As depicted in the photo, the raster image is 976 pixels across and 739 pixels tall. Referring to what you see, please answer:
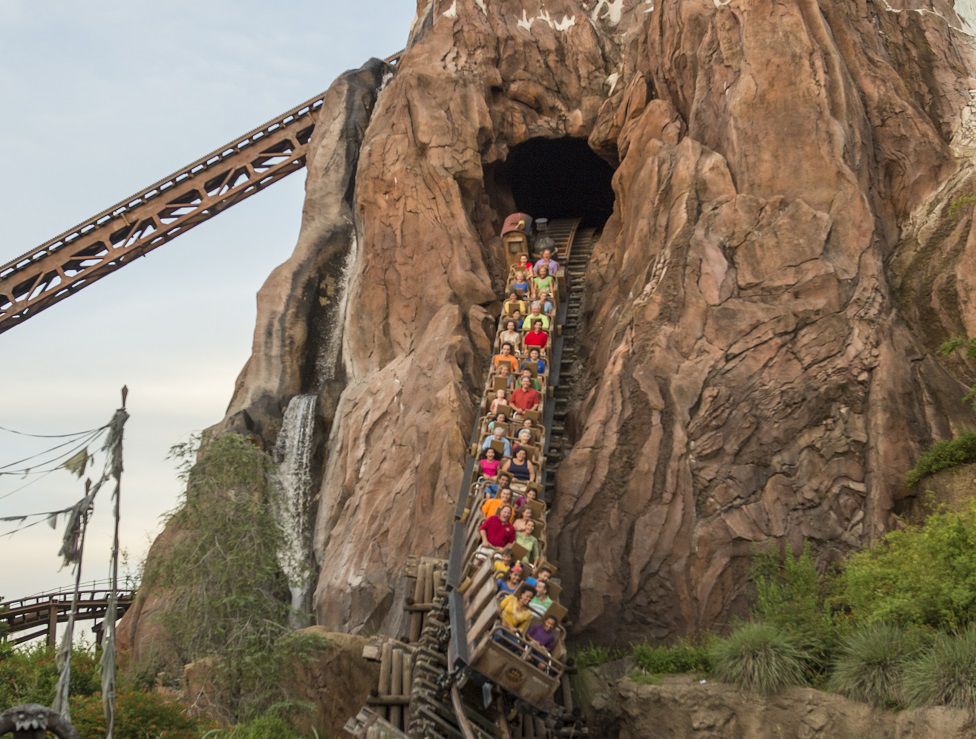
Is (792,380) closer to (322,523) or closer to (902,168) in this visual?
(902,168)

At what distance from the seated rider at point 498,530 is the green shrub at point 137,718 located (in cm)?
464

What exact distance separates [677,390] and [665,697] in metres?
5.77

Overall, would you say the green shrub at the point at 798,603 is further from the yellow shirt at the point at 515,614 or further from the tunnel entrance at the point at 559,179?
the tunnel entrance at the point at 559,179

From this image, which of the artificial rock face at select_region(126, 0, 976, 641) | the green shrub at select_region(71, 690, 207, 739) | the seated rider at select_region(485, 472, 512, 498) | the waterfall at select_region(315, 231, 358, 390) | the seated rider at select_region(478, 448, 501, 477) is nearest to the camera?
the green shrub at select_region(71, 690, 207, 739)

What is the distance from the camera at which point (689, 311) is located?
64.4ft

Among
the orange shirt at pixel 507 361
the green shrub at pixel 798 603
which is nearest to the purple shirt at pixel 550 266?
the orange shirt at pixel 507 361

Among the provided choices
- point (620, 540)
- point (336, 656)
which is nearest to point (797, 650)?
point (620, 540)

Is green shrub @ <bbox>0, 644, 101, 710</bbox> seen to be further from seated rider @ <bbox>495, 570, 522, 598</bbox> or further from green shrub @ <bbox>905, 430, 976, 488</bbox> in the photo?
green shrub @ <bbox>905, 430, 976, 488</bbox>

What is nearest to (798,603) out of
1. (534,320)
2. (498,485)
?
(498,485)

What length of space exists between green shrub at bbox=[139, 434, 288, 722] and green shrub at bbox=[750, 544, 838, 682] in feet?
23.4

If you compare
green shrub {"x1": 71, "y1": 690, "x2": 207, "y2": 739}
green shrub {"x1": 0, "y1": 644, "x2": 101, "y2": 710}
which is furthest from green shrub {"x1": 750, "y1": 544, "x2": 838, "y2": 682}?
green shrub {"x1": 0, "y1": 644, "x2": 101, "y2": 710}

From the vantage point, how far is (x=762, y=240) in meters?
19.7

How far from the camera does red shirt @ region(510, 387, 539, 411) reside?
1941 cm

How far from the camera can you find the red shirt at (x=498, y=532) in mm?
15758
